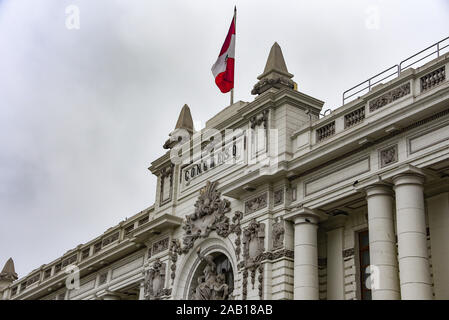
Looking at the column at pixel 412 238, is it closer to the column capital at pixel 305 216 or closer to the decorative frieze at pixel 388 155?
the decorative frieze at pixel 388 155

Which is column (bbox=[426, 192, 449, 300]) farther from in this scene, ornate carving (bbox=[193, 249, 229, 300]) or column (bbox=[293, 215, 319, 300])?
ornate carving (bbox=[193, 249, 229, 300])

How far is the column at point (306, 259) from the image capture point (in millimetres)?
25844

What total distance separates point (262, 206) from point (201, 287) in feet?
16.2

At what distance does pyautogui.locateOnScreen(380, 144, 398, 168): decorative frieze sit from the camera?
78.9 ft

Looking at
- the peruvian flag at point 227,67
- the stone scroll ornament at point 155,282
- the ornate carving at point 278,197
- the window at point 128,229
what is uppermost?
the peruvian flag at point 227,67

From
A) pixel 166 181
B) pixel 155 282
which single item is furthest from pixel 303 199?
pixel 166 181

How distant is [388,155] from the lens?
24312 millimetres

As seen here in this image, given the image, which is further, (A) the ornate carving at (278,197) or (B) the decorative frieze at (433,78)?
(A) the ornate carving at (278,197)

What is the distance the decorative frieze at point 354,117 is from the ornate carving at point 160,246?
11.6 metres

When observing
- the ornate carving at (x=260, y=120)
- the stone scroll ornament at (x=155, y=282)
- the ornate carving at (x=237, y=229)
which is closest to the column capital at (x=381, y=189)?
the ornate carving at (x=237, y=229)

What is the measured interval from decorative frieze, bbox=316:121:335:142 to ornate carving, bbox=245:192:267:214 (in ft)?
10.2

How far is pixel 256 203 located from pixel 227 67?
8.53m

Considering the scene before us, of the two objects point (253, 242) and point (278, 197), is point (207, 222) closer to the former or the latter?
point (253, 242)
